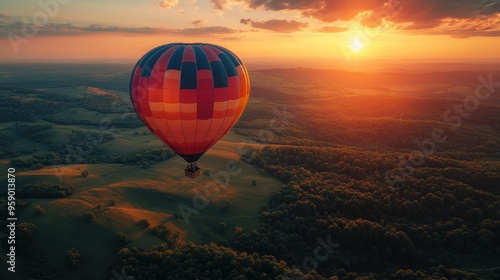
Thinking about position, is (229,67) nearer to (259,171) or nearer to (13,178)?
(259,171)

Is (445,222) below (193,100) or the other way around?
below

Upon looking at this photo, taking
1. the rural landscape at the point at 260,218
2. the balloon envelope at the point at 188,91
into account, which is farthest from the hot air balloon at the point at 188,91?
the rural landscape at the point at 260,218

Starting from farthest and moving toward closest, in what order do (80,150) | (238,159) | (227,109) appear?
(80,150) → (238,159) → (227,109)

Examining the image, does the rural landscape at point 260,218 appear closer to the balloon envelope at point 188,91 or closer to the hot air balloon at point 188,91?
the hot air balloon at point 188,91

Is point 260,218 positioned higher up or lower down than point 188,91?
lower down

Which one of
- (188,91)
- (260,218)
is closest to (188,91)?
(188,91)

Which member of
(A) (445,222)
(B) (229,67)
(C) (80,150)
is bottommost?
(C) (80,150)

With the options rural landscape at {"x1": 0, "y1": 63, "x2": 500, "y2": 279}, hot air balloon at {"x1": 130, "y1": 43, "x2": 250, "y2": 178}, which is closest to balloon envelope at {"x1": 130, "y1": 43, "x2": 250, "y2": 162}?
hot air balloon at {"x1": 130, "y1": 43, "x2": 250, "y2": 178}

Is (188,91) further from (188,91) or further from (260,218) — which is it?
(260,218)

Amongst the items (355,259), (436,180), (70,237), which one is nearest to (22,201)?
(70,237)
